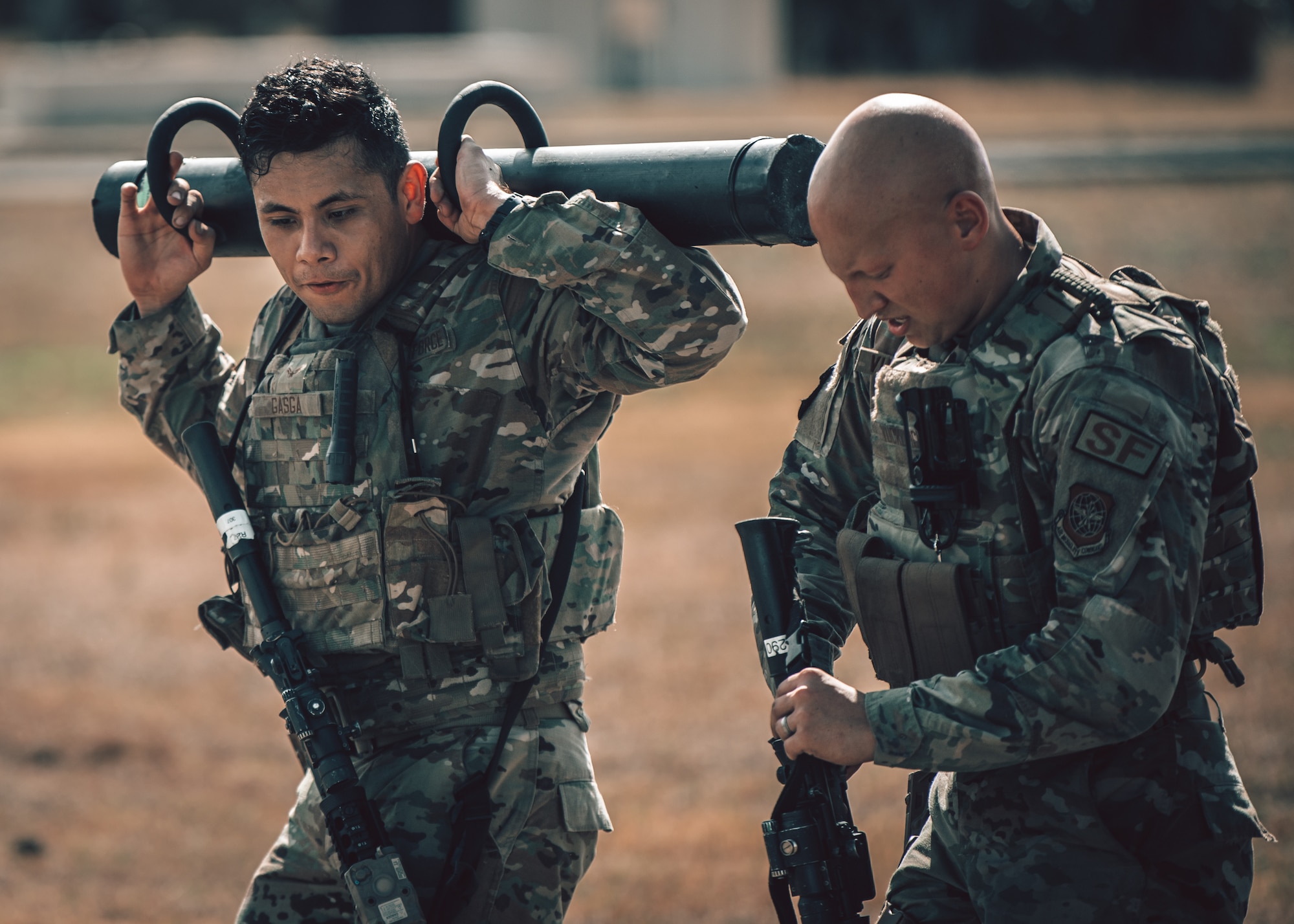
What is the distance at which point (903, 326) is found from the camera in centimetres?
234

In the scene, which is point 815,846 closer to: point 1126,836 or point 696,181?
point 1126,836

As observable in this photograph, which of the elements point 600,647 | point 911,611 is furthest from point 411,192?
point 600,647

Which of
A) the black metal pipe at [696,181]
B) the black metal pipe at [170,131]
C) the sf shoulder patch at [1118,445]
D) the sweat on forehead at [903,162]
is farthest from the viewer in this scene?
the black metal pipe at [170,131]

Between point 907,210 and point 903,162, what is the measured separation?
69mm

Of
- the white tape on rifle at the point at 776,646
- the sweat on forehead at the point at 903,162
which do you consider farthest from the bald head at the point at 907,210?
the white tape on rifle at the point at 776,646

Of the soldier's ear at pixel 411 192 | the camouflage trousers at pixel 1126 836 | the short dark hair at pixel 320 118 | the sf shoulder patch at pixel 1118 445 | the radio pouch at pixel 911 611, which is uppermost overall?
the short dark hair at pixel 320 118

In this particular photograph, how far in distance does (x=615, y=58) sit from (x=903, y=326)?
35334 millimetres

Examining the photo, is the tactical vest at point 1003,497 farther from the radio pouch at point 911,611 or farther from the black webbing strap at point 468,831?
the black webbing strap at point 468,831

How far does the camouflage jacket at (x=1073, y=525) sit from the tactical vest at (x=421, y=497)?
840 mm

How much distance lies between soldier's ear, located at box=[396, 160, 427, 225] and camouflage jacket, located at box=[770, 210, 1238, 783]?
111 centimetres

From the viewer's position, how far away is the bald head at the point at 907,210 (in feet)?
7.13

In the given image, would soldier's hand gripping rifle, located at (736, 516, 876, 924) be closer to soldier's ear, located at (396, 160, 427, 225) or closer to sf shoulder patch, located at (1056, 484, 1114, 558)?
sf shoulder patch, located at (1056, 484, 1114, 558)

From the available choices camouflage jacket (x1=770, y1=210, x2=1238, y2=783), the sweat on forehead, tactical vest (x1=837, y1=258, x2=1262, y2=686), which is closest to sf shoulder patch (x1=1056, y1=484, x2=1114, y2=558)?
camouflage jacket (x1=770, y1=210, x2=1238, y2=783)

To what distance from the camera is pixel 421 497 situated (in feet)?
9.04
